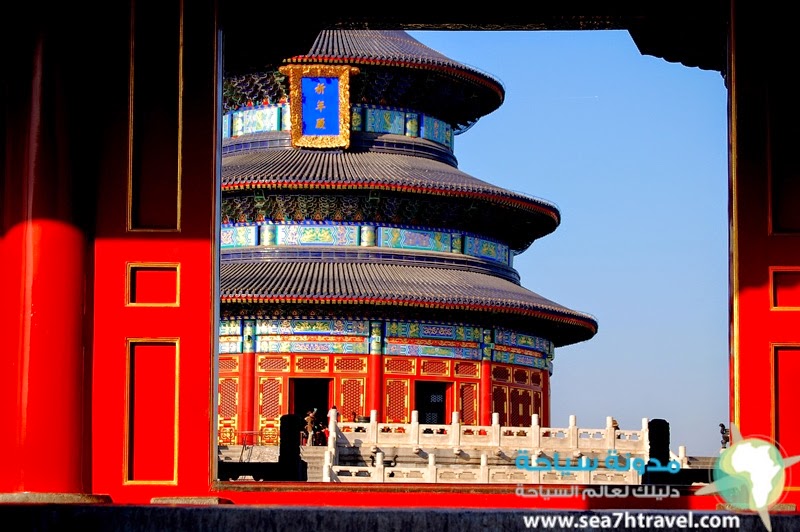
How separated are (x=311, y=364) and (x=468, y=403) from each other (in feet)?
12.4

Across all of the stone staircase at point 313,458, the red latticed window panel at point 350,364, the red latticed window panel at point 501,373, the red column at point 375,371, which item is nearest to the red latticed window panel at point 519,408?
Result: the red latticed window panel at point 501,373

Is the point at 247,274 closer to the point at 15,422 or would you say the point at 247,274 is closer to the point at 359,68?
the point at 359,68

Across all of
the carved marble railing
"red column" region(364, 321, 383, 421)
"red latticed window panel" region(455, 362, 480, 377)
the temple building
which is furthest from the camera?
"red latticed window panel" region(455, 362, 480, 377)

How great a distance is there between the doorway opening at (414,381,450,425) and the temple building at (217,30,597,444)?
0.14 feet

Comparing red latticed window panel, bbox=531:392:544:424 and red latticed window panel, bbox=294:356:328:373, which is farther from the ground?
red latticed window panel, bbox=294:356:328:373

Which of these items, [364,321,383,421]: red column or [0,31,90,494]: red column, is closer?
[0,31,90,494]: red column

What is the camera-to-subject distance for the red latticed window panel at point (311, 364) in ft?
123

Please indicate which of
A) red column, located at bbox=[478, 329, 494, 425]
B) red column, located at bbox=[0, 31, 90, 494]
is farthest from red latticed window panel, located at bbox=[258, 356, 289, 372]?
red column, located at bbox=[0, 31, 90, 494]

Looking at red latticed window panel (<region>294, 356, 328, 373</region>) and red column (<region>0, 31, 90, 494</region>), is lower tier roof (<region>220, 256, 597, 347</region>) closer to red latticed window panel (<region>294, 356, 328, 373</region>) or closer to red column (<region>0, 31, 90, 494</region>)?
red latticed window panel (<region>294, 356, 328, 373</region>)

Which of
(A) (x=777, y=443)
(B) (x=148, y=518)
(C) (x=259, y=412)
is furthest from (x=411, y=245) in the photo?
(B) (x=148, y=518)

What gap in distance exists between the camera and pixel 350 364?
37469mm

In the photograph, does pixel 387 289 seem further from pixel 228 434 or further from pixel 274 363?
pixel 228 434

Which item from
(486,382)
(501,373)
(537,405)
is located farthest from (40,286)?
(537,405)

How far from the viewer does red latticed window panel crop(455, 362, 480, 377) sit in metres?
38.3
